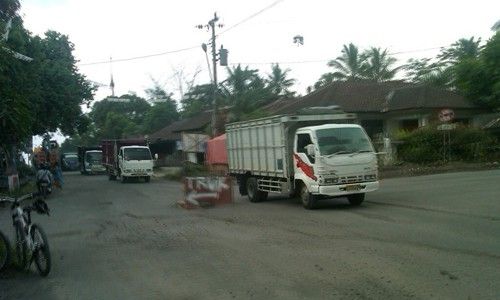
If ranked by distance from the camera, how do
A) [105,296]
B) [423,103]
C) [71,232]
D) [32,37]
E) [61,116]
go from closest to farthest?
1. [105,296]
2. [71,232]
3. [32,37]
4. [61,116]
5. [423,103]

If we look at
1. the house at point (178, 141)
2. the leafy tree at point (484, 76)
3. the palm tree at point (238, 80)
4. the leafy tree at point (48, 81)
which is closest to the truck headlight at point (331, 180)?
the leafy tree at point (48, 81)

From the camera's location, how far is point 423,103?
32531 millimetres

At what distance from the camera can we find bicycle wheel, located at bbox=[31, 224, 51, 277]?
7617 mm

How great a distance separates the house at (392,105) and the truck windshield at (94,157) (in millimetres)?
22068

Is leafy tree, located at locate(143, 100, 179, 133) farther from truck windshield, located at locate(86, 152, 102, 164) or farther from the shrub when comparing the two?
the shrub

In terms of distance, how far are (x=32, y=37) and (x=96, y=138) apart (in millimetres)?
55018

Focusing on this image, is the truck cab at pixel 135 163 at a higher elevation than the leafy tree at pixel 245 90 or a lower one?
lower

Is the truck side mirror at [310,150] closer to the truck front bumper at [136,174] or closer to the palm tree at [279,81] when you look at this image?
the truck front bumper at [136,174]

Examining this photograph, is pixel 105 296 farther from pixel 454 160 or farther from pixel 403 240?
pixel 454 160

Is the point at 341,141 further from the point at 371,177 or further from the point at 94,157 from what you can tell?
the point at 94,157

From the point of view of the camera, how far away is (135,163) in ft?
108

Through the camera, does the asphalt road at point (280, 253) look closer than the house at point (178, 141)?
Yes

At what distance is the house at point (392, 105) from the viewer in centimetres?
3281

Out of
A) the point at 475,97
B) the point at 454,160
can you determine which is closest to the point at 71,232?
the point at 454,160
